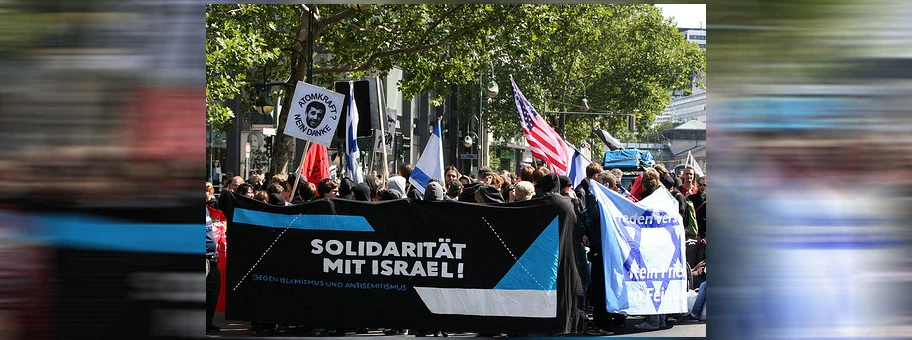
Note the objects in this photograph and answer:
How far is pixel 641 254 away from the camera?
901 centimetres

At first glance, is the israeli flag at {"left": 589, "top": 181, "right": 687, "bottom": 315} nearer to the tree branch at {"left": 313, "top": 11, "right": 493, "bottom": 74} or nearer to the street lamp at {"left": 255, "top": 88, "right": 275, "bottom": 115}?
the street lamp at {"left": 255, "top": 88, "right": 275, "bottom": 115}

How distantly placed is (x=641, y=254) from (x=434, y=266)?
7.46 feet

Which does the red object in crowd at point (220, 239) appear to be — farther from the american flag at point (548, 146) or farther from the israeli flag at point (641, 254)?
the american flag at point (548, 146)

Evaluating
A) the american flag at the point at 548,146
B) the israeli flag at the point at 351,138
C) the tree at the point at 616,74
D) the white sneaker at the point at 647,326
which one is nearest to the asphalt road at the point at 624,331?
the white sneaker at the point at 647,326

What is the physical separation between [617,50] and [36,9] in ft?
200

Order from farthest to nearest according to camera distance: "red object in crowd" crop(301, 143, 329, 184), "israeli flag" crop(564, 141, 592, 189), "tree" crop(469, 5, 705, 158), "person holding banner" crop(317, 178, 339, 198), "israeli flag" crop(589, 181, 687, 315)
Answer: "tree" crop(469, 5, 705, 158) < "israeli flag" crop(564, 141, 592, 189) < "red object in crowd" crop(301, 143, 329, 184) < "person holding banner" crop(317, 178, 339, 198) < "israeli flag" crop(589, 181, 687, 315)

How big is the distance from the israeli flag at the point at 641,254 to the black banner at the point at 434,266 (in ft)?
3.50

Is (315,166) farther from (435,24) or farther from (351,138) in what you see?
(435,24)

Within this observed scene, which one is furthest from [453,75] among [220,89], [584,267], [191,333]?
[191,333]

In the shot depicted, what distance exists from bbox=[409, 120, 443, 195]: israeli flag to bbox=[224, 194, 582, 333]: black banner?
5457 millimetres

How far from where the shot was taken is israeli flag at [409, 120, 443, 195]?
13.4m

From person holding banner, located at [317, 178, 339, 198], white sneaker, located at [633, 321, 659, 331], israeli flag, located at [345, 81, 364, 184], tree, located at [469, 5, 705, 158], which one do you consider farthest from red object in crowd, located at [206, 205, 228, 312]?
tree, located at [469, 5, 705, 158]

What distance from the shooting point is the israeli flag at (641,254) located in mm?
8891

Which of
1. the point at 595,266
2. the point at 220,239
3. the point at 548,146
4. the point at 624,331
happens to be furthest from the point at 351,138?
the point at 624,331
